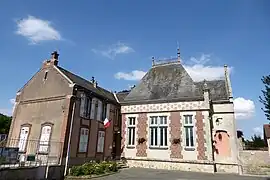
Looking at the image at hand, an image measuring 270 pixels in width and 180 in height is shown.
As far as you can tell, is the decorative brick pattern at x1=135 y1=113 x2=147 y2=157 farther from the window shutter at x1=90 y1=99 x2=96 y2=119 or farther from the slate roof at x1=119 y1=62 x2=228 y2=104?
the window shutter at x1=90 y1=99 x2=96 y2=119

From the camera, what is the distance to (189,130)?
1664 centimetres

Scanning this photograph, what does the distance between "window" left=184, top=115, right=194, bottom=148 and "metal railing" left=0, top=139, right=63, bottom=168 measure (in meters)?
9.35

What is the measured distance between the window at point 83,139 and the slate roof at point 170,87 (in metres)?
5.59

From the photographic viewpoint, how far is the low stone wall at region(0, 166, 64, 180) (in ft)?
32.7

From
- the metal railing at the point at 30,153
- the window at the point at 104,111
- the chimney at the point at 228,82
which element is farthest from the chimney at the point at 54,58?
the chimney at the point at 228,82

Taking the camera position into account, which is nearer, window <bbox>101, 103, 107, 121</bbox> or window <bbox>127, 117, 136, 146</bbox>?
window <bbox>101, 103, 107, 121</bbox>

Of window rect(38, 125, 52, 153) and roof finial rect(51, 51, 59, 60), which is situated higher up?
roof finial rect(51, 51, 59, 60)

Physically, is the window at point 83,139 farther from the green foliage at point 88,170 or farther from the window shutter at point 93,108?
the green foliage at point 88,170

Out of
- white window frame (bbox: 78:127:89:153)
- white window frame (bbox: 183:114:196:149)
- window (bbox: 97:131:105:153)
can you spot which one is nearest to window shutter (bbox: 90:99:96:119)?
white window frame (bbox: 78:127:89:153)

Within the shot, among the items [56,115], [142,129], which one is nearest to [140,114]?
[142,129]

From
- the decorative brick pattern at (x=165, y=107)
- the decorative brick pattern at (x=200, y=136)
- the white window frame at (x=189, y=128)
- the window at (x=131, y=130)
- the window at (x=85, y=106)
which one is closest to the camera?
the window at (x=85, y=106)

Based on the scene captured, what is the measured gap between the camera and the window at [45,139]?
47.0 ft

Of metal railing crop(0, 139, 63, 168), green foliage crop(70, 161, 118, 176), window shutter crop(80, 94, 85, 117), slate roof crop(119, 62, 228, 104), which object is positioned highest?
slate roof crop(119, 62, 228, 104)

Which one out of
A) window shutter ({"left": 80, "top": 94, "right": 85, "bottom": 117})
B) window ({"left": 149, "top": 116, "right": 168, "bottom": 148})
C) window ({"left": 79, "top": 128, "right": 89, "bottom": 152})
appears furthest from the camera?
window ({"left": 149, "top": 116, "right": 168, "bottom": 148})
